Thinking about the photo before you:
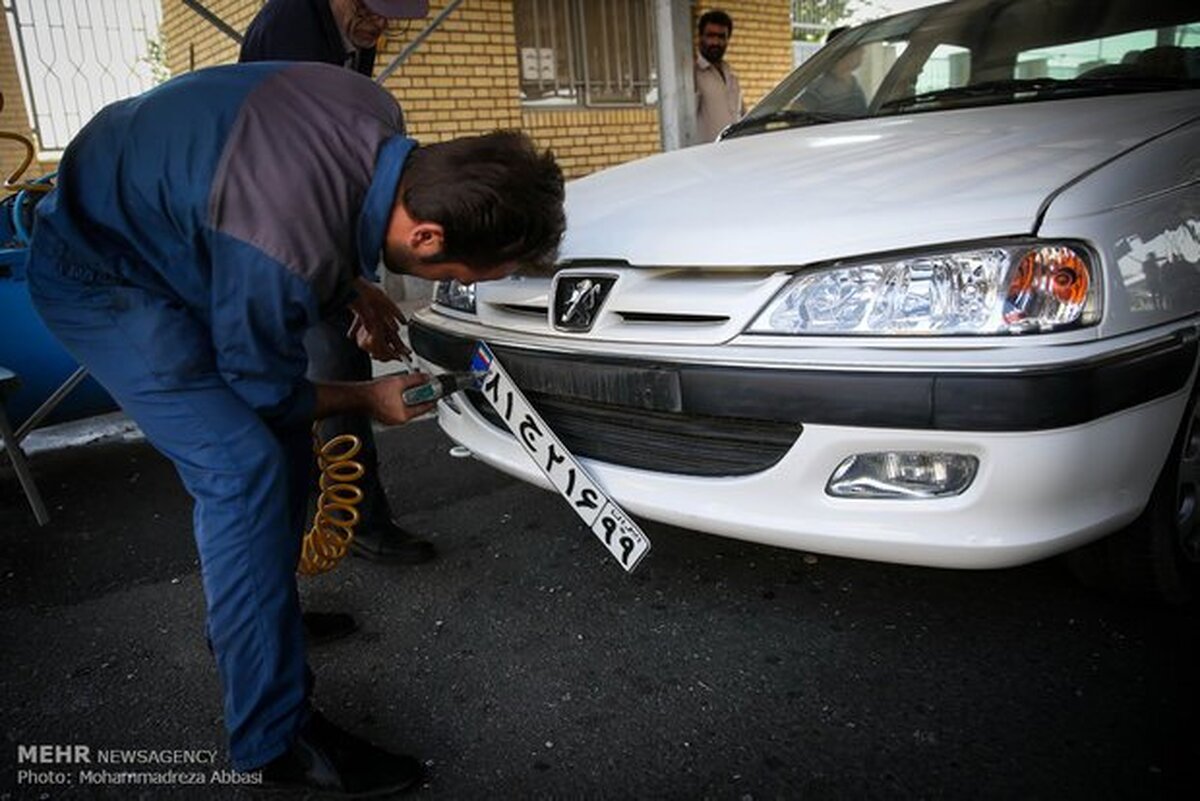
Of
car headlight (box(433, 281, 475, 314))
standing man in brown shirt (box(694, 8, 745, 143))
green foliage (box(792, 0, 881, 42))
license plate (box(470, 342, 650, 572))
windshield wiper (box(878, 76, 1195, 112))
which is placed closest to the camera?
license plate (box(470, 342, 650, 572))

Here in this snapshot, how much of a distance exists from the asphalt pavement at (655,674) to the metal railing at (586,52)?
5478 millimetres

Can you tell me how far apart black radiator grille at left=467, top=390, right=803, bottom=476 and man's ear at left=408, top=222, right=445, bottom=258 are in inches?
26.9

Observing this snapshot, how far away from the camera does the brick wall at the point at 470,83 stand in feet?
21.6

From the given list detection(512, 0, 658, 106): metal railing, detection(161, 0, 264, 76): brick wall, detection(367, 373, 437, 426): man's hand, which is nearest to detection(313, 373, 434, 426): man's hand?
detection(367, 373, 437, 426): man's hand

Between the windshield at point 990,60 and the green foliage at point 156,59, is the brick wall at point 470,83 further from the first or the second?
the windshield at point 990,60

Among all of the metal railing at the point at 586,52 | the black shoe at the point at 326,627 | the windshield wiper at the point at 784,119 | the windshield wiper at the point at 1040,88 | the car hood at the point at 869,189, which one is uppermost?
the metal railing at the point at 586,52

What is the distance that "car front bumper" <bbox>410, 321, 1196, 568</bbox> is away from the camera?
161 centimetres

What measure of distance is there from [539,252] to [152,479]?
2705mm

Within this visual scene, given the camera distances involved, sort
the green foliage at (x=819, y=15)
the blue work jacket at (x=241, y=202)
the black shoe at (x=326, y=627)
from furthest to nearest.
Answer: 1. the green foliage at (x=819, y=15)
2. the black shoe at (x=326, y=627)
3. the blue work jacket at (x=241, y=202)

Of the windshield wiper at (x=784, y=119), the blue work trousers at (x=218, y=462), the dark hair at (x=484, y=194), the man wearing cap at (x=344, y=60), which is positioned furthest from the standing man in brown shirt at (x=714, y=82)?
the blue work trousers at (x=218, y=462)

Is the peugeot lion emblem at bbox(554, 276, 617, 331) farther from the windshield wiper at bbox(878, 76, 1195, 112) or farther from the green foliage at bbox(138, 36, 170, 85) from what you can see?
the green foliage at bbox(138, 36, 170, 85)

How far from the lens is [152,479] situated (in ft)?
11.9

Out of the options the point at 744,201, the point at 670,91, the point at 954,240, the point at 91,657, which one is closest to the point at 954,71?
the point at 744,201

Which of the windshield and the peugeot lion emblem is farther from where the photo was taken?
the windshield
